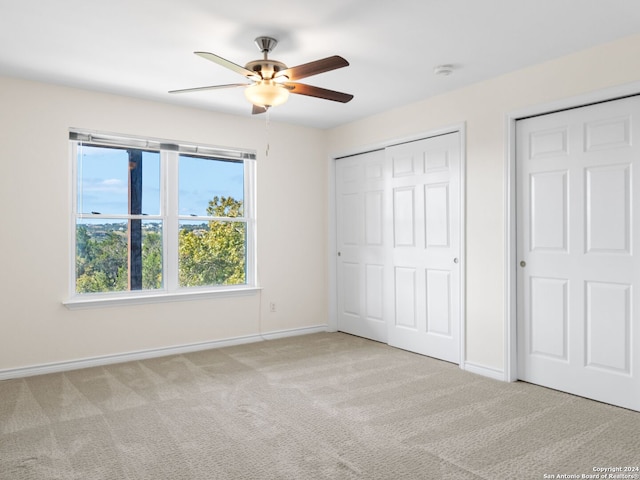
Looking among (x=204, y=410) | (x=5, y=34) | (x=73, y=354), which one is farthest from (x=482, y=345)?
(x=5, y=34)

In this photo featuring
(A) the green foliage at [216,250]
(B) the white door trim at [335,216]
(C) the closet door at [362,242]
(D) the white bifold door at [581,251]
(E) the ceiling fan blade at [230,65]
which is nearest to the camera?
(E) the ceiling fan blade at [230,65]

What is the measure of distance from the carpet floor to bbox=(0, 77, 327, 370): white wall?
37 cm

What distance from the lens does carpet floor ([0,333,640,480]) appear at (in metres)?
2.30

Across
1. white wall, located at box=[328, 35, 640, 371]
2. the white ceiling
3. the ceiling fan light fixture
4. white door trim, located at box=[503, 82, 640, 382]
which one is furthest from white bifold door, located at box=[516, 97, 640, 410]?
the ceiling fan light fixture

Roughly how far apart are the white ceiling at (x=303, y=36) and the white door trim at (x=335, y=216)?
1.66 feet

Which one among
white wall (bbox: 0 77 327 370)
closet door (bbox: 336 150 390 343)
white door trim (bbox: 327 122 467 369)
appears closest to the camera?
white wall (bbox: 0 77 327 370)

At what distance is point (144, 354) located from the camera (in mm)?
4348

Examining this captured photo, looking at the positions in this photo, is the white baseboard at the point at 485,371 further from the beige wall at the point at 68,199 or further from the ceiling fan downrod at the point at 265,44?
the ceiling fan downrod at the point at 265,44

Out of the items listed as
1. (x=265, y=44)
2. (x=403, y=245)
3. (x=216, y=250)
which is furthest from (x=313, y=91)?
(x=216, y=250)

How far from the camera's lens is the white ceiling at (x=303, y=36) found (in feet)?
8.57

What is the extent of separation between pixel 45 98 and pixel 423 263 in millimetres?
3640

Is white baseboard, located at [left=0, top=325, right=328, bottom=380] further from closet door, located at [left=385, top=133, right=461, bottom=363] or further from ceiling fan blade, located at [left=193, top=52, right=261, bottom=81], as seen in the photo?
ceiling fan blade, located at [left=193, top=52, right=261, bottom=81]

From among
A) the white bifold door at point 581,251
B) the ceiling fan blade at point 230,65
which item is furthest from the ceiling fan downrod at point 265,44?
the white bifold door at point 581,251

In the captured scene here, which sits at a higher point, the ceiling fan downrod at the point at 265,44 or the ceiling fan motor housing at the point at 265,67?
the ceiling fan downrod at the point at 265,44
